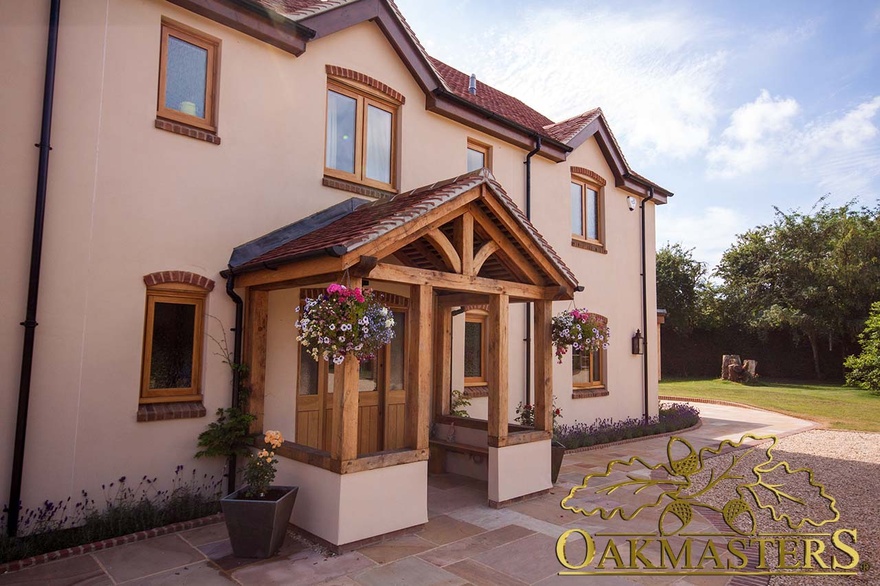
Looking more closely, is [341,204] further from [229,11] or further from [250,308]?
[229,11]

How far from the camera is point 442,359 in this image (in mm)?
9211

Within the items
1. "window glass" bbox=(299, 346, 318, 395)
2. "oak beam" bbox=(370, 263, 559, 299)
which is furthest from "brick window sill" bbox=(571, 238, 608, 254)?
"window glass" bbox=(299, 346, 318, 395)

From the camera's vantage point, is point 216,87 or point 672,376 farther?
point 672,376

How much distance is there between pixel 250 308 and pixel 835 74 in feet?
32.0

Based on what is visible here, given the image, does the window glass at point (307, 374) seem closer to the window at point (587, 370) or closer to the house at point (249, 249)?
the house at point (249, 249)

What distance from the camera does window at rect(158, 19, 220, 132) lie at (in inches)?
271

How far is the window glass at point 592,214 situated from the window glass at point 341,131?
6690 millimetres

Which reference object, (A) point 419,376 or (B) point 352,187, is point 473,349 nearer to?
(B) point 352,187

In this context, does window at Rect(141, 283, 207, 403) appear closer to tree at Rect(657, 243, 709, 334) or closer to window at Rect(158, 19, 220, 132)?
window at Rect(158, 19, 220, 132)

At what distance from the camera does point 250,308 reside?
7223 mm

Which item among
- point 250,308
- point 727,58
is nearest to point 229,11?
point 250,308

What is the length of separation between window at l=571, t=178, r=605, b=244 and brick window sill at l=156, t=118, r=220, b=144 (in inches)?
320

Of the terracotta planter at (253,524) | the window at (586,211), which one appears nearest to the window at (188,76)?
the terracotta planter at (253,524)

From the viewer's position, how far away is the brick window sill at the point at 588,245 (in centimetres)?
1258
